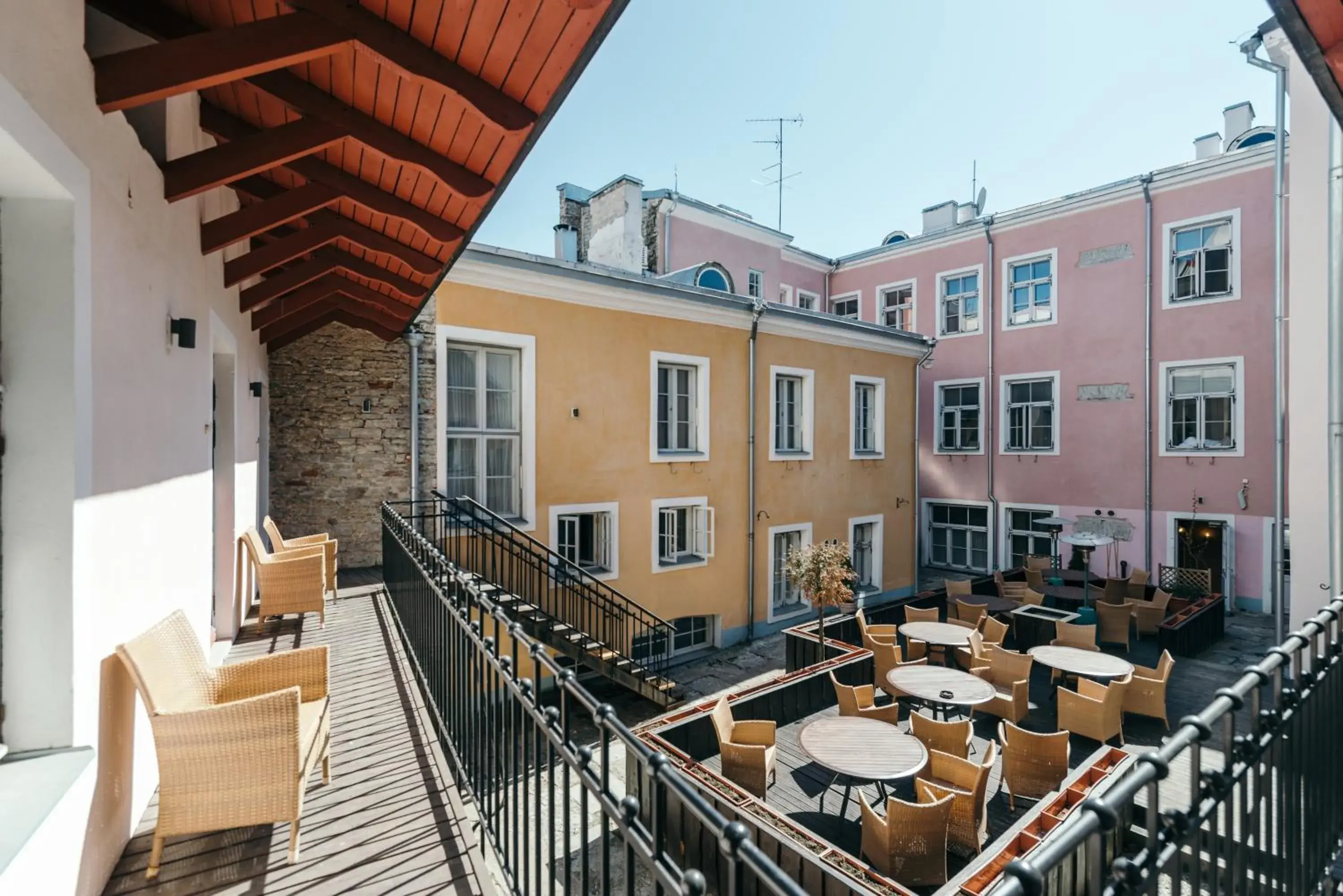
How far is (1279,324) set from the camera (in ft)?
37.5

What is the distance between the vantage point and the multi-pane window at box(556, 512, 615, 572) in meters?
9.65

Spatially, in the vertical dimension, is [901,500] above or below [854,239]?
below

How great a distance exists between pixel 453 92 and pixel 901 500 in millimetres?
14396

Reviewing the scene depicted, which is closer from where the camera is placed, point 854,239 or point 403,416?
point 403,416

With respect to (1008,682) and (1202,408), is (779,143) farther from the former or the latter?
(1008,682)

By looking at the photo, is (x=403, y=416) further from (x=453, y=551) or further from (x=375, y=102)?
(x=375, y=102)

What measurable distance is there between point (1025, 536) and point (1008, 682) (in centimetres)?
986

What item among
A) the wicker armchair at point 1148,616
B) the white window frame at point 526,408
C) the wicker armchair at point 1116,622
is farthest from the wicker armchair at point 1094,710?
the white window frame at point 526,408

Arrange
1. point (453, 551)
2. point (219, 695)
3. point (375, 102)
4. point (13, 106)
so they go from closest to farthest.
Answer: point (13, 106)
point (375, 102)
point (219, 695)
point (453, 551)

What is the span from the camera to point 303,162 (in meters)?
3.62

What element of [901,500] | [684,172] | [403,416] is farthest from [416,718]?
[684,172]

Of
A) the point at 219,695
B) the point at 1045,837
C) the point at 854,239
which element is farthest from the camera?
the point at 854,239

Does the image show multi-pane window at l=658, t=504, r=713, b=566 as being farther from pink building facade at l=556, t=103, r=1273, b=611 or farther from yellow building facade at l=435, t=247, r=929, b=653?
pink building facade at l=556, t=103, r=1273, b=611

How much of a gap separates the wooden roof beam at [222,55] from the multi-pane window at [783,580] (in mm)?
11153
